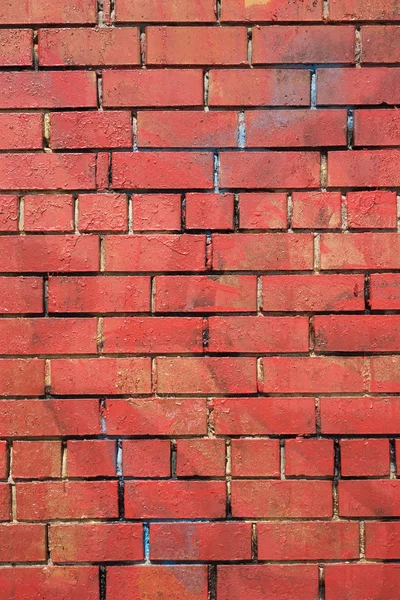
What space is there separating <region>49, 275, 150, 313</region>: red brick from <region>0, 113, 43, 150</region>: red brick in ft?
1.15

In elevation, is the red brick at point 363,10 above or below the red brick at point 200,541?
above

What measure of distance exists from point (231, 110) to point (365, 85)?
0.35m

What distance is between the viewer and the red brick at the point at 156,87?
1.38m

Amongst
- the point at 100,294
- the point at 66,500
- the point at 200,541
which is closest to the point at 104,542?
the point at 66,500

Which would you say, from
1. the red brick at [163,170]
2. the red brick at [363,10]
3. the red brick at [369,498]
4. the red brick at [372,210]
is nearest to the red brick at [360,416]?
the red brick at [369,498]

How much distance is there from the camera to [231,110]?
1.38 meters

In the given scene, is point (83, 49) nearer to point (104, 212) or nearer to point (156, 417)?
point (104, 212)

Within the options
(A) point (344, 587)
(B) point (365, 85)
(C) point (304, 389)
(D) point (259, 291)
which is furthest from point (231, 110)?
(A) point (344, 587)

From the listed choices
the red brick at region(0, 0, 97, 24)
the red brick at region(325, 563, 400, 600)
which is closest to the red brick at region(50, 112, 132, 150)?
the red brick at region(0, 0, 97, 24)

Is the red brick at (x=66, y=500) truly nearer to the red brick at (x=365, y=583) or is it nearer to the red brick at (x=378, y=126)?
the red brick at (x=365, y=583)

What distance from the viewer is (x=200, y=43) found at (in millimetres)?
1371

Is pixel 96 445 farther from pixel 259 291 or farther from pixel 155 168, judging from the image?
pixel 155 168

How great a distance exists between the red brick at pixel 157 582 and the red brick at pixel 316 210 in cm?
92

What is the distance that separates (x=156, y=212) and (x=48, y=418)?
59 centimetres
